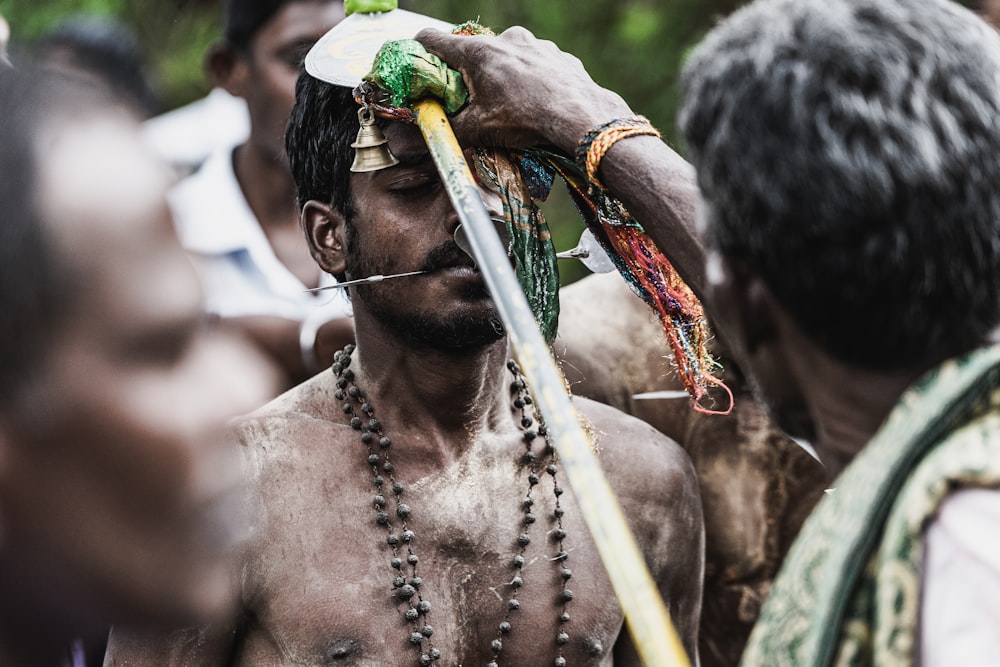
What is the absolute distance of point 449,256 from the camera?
2.90 metres

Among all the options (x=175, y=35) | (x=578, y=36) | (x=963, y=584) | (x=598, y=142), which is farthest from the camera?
(x=578, y=36)

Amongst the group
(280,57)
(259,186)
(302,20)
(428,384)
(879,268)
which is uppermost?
(879,268)

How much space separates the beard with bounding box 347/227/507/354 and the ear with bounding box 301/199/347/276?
→ 0.13 metres

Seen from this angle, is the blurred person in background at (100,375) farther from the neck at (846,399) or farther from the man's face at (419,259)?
the man's face at (419,259)

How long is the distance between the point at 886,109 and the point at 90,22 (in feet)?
14.3

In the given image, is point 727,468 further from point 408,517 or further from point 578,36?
point 578,36

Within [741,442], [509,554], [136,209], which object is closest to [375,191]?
[509,554]

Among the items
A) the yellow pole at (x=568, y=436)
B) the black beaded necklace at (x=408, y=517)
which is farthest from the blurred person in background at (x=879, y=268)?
the black beaded necklace at (x=408, y=517)

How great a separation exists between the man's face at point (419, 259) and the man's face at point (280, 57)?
2.04 metres

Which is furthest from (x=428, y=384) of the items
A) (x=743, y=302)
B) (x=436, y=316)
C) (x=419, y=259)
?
(x=743, y=302)

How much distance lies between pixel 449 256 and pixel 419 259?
8cm

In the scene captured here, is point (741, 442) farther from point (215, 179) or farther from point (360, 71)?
point (215, 179)

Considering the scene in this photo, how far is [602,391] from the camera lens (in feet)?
12.5

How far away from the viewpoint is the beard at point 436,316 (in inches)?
113
